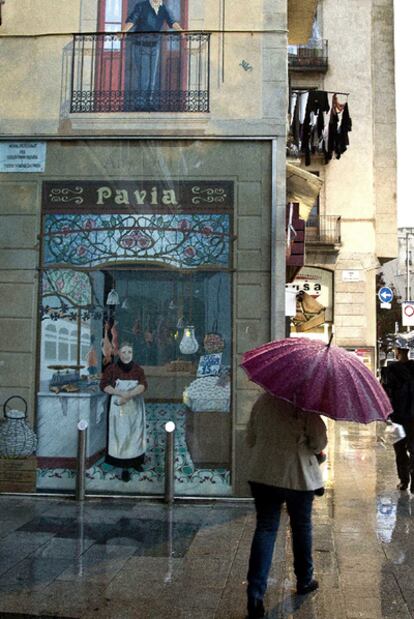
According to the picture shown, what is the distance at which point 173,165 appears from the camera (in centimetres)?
810

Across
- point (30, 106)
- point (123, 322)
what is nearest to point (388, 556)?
point (123, 322)

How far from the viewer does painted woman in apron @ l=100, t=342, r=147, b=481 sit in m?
7.91

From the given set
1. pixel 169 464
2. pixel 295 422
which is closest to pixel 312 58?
pixel 169 464

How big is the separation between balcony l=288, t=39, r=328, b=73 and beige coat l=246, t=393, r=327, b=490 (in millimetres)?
23993

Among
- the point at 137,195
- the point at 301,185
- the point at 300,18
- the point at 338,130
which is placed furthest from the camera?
the point at 338,130

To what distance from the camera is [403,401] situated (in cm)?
848

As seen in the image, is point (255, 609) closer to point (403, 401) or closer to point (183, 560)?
point (183, 560)

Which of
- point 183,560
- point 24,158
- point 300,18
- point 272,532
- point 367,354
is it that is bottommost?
point 183,560

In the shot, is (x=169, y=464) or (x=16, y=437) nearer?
(x=169, y=464)

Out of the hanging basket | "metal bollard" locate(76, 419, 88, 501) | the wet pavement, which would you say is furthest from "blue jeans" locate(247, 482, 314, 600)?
the hanging basket

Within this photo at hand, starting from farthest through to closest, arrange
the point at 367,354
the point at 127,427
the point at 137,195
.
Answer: the point at 367,354, the point at 137,195, the point at 127,427

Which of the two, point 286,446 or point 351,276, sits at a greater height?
point 351,276

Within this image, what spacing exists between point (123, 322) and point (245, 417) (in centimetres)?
183

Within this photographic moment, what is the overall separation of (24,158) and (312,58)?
68.0ft
